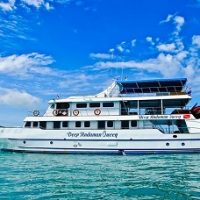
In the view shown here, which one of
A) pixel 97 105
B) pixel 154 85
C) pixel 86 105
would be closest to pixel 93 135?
pixel 97 105

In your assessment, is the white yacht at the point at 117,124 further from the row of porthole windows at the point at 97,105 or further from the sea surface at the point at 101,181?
the sea surface at the point at 101,181

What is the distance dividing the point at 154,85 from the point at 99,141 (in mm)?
5787

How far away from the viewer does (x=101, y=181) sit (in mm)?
13227

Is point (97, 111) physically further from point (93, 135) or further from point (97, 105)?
point (93, 135)

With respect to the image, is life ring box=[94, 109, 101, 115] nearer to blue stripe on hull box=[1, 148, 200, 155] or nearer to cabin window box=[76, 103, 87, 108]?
cabin window box=[76, 103, 87, 108]

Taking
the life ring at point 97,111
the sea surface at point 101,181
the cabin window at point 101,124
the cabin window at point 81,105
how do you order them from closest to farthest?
the sea surface at point 101,181 → the cabin window at point 101,124 → the life ring at point 97,111 → the cabin window at point 81,105

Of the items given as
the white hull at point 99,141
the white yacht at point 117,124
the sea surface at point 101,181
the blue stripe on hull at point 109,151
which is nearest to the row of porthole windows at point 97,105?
the white yacht at point 117,124

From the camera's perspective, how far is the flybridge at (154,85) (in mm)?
25516

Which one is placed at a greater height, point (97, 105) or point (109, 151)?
point (97, 105)

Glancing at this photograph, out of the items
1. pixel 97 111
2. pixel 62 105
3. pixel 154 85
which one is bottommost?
pixel 97 111

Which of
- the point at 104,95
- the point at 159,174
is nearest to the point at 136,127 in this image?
the point at 104,95

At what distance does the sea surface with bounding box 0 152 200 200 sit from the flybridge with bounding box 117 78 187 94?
8.11 m

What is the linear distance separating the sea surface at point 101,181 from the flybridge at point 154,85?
8111 millimetres

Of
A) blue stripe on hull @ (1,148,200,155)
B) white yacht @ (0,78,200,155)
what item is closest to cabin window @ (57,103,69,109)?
white yacht @ (0,78,200,155)
